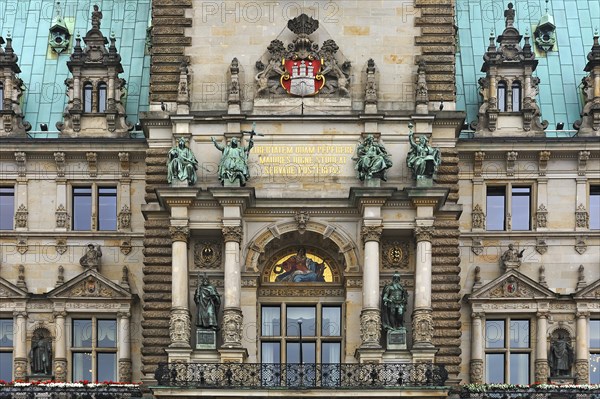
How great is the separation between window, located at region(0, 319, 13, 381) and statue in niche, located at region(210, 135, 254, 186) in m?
7.52

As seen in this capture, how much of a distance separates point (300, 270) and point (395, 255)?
2.76 metres

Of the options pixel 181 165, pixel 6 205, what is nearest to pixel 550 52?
pixel 181 165

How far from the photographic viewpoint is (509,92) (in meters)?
49.4

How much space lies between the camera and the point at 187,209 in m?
46.1

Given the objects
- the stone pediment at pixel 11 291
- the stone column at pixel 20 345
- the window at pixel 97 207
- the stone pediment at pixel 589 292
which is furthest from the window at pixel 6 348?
the stone pediment at pixel 589 292

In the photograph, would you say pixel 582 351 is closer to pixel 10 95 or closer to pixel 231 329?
pixel 231 329

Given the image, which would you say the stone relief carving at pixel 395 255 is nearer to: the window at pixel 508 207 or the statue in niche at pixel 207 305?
the window at pixel 508 207

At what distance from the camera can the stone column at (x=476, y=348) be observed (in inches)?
1857

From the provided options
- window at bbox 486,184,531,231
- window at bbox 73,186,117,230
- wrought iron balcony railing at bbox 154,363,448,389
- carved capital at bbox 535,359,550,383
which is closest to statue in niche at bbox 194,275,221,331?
wrought iron balcony railing at bbox 154,363,448,389

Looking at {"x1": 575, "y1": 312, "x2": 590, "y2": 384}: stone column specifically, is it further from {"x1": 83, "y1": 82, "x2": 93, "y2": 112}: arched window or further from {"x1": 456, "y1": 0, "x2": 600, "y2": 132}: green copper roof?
{"x1": 83, "y1": 82, "x2": 93, "y2": 112}: arched window

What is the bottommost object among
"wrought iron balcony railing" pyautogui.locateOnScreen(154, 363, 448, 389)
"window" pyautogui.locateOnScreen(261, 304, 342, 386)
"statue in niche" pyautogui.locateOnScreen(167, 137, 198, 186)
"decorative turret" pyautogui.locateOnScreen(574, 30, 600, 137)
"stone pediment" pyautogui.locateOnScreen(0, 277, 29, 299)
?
"wrought iron balcony railing" pyautogui.locateOnScreen(154, 363, 448, 389)

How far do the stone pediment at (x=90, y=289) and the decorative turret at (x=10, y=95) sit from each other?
15.8ft

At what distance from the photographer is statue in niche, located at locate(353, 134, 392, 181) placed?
46.2 meters

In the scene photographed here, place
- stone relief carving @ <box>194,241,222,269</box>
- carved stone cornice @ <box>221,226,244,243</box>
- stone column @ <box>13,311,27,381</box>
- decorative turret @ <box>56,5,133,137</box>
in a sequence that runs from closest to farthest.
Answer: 1. carved stone cornice @ <box>221,226,244,243</box>
2. stone relief carving @ <box>194,241,222,269</box>
3. stone column @ <box>13,311,27,381</box>
4. decorative turret @ <box>56,5,133,137</box>
